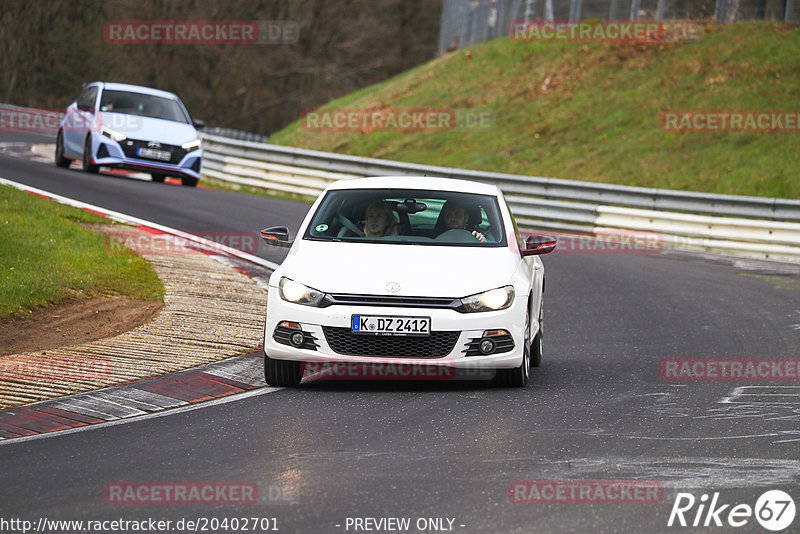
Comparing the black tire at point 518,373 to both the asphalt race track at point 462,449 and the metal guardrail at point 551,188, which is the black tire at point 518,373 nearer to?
the asphalt race track at point 462,449

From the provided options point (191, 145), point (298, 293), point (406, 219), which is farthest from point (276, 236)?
point (191, 145)

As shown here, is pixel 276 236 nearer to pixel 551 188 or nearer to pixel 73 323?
pixel 73 323

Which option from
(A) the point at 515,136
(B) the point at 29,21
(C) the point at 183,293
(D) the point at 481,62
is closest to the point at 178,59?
Result: (B) the point at 29,21

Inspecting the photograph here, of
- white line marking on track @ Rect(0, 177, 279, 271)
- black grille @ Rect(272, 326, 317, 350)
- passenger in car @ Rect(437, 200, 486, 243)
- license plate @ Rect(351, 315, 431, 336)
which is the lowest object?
white line marking on track @ Rect(0, 177, 279, 271)

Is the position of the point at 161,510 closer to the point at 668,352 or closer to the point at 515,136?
the point at 668,352

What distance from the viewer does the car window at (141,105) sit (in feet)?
78.0

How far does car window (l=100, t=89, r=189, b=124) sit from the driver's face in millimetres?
15348

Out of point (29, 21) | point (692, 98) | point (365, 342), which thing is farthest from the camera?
point (29, 21)

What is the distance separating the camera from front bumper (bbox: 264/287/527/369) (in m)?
8.26

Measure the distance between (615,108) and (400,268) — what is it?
934 inches

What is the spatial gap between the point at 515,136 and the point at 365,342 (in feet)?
78.6

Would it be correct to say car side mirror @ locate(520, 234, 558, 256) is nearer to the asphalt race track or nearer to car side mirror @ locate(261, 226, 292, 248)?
the asphalt race track

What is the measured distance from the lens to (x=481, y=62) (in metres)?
37.6

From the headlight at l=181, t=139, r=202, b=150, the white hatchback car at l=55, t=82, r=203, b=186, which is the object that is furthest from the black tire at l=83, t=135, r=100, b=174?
the headlight at l=181, t=139, r=202, b=150
